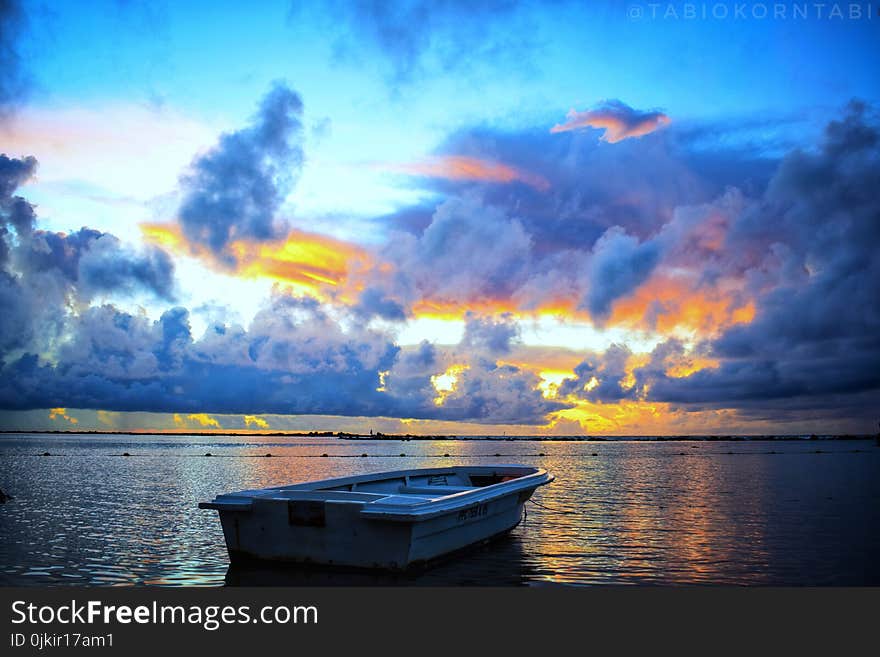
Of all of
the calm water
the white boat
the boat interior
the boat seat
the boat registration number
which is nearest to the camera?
the white boat

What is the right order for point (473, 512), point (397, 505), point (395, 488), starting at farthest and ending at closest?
point (395, 488), point (473, 512), point (397, 505)

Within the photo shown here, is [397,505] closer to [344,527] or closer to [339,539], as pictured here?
[344,527]

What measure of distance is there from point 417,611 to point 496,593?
2650 millimetres

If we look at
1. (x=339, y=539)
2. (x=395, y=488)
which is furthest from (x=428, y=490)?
(x=339, y=539)

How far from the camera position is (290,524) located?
15.0m

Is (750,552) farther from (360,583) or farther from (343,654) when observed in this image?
(343,654)

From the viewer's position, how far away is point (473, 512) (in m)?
17.9

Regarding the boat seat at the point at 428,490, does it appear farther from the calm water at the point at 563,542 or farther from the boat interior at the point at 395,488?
the calm water at the point at 563,542

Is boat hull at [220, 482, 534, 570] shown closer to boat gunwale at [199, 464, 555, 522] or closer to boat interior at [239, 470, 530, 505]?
boat gunwale at [199, 464, 555, 522]

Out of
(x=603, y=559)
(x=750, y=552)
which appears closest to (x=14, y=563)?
(x=603, y=559)

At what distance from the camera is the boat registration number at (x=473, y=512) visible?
17.1 m

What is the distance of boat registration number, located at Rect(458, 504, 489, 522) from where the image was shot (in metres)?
17.1

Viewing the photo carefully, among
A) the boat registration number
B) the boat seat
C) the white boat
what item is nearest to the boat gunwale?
the white boat

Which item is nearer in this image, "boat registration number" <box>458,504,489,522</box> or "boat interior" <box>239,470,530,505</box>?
"boat interior" <box>239,470,530,505</box>
